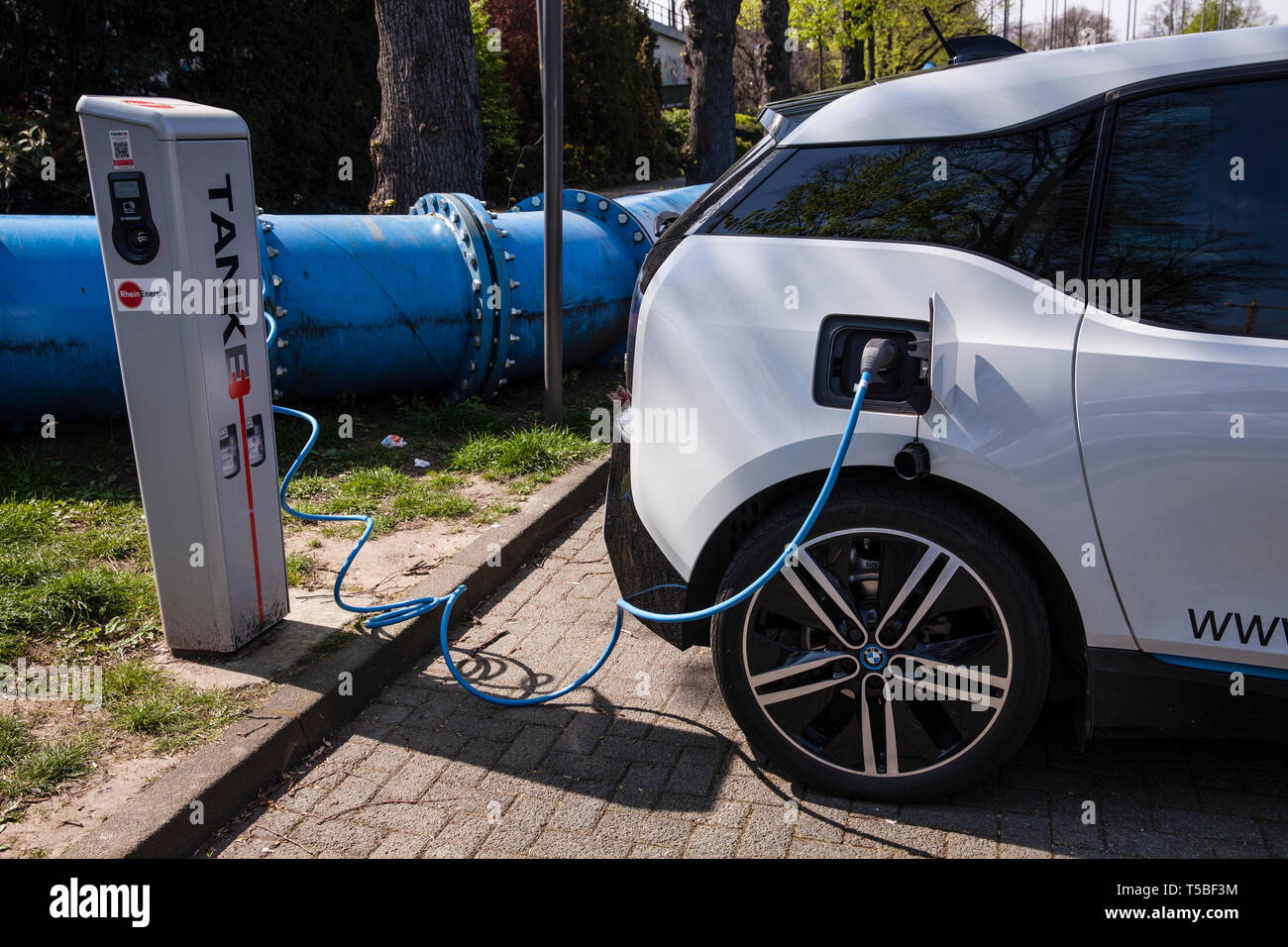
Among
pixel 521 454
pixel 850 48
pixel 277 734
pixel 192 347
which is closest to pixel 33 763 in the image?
pixel 277 734

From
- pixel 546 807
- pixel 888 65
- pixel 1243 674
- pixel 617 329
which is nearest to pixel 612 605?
pixel 546 807

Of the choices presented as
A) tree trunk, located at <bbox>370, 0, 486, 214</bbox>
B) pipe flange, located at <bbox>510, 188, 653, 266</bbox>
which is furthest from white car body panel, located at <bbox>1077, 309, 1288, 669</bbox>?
tree trunk, located at <bbox>370, 0, 486, 214</bbox>

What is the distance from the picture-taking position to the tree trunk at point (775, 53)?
1828cm

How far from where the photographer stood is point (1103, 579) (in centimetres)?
260

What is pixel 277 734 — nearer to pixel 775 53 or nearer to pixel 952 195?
pixel 952 195

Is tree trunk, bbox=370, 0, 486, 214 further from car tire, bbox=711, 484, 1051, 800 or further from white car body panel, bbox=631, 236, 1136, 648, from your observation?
car tire, bbox=711, 484, 1051, 800

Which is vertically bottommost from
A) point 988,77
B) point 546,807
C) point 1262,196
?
point 546,807

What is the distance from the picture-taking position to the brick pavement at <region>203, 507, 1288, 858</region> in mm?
2768

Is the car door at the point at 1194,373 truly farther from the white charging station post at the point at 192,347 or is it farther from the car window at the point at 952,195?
the white charging station post at the point at 192,347

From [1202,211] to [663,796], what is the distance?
210cm

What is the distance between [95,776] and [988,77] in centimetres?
315

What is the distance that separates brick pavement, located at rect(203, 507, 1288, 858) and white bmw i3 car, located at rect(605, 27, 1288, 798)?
18 cm

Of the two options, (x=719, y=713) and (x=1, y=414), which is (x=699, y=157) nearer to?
(x=1, y=414)

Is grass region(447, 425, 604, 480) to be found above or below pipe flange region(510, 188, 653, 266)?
below
